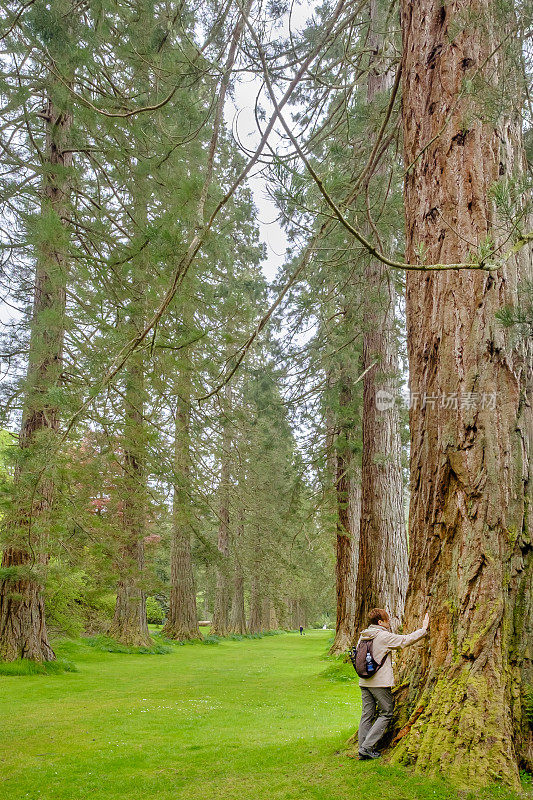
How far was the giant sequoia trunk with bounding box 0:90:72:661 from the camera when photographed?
21.6ft

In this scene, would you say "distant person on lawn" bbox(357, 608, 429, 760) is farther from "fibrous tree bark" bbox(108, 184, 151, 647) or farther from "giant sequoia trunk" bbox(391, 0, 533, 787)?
"fibrous tree bark" bbox(108, 184, 151, 647)

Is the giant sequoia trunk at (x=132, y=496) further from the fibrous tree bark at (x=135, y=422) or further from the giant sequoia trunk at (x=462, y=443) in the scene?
the giant sequoia trunk at (x=462, y=443)

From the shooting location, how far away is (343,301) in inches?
475

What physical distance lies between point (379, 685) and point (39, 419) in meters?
7.15

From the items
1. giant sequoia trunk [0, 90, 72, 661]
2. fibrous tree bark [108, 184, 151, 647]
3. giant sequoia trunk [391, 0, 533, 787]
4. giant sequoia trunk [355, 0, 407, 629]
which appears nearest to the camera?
giant sequoia trunk [391, 0, 533, 787]

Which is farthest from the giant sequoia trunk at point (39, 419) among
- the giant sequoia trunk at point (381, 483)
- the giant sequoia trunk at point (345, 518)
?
the giant sequoia trunk at point (345, 518)

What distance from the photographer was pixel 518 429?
3.06 meters

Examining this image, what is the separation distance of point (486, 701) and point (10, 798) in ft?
9.81

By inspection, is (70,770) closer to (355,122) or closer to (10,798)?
(10,798)

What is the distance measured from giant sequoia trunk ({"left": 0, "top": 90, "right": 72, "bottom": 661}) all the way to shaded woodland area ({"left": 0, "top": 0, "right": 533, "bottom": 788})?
5 cm

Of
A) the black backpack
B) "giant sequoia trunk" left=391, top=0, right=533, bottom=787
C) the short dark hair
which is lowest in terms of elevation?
the black backpack

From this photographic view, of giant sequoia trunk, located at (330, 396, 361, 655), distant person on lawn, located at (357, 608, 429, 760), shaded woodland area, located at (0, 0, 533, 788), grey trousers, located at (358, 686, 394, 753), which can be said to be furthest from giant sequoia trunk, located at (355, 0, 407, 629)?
grey trousers, located at (358, 686, 394, 753)

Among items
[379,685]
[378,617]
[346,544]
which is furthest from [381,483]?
[379,685]

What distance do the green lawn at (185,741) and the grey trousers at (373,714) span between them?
0.17 m
